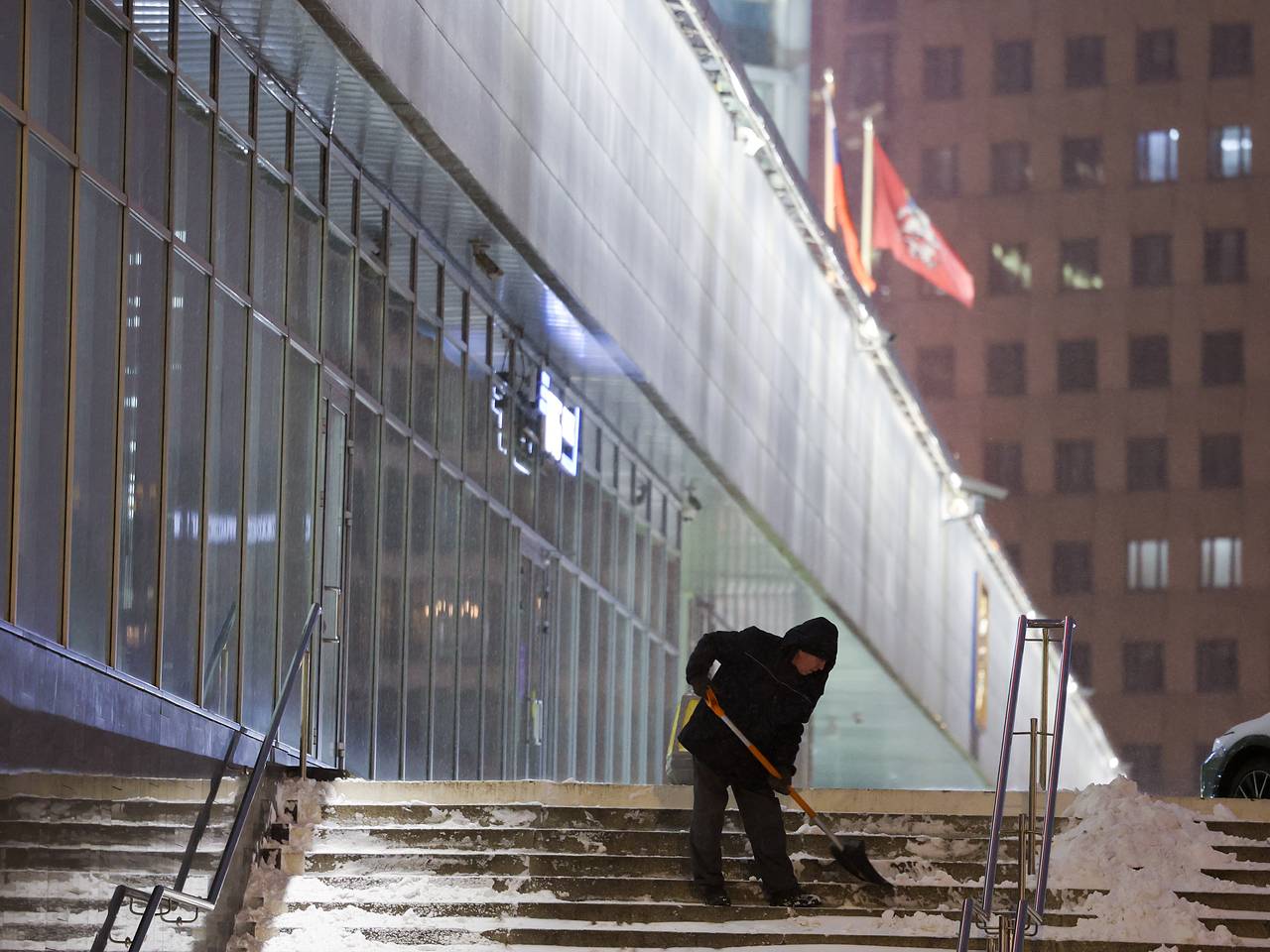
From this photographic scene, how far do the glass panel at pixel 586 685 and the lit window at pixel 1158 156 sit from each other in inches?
2398

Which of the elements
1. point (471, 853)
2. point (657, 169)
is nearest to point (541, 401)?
point (657, 169)

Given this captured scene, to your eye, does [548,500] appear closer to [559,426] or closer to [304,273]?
[559,426]

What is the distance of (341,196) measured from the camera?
19.3 metres

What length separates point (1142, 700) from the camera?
3255 inches

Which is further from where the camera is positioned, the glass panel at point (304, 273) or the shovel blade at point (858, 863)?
the glass panel at point (304, 273)

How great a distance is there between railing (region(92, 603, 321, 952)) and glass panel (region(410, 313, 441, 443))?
5820 mm

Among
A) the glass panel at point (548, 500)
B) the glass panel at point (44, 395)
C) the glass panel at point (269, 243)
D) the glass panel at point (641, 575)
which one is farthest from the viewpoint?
the glass panel at point (641, 575)

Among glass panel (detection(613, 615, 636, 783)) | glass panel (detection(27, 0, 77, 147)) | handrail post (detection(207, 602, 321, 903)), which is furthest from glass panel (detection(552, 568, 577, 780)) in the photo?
glass panel (detection(27, 0, 77, 147))

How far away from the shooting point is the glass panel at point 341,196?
750 inches

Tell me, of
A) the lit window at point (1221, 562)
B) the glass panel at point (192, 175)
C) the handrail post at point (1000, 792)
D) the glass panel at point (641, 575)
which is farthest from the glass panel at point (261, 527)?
the lit window at point (1221, 562)

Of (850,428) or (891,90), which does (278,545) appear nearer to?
(850,428)

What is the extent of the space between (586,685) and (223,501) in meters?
12.9

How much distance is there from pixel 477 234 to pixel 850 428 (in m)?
17.0

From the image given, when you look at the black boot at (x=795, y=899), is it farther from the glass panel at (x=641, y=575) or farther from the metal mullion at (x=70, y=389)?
the glass panel at (x=641, y=575)
